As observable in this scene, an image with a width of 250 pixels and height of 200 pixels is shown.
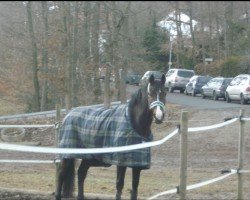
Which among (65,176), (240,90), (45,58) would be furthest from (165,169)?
(240,90)

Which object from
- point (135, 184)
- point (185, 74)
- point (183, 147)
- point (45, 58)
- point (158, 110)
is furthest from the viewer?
point (185, 74)

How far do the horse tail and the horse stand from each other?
0.6 inches

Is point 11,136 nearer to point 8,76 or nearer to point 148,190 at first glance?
point 8,76

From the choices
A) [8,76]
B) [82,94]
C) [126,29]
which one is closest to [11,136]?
[82,94]

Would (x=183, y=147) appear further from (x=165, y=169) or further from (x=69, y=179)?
(x=165, y=169)

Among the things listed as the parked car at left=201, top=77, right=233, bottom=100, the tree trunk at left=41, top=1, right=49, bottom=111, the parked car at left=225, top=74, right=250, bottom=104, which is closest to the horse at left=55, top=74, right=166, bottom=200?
the tree trunk at left=41, top=1, right=49, bottom=111

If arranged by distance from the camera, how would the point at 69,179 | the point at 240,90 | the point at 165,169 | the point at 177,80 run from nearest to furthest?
the point at 69,179, the point at 165,169, the point at 240,90, the point at 177,80

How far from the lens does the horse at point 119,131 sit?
370 inches

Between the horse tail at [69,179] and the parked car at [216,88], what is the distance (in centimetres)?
3334

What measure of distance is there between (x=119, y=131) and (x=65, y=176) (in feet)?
4.67

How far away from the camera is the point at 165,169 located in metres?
17.4

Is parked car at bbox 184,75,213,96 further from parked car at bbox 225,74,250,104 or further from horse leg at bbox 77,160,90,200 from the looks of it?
horse leg at bbox 77,160,90,200

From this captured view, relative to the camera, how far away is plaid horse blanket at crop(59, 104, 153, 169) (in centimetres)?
943

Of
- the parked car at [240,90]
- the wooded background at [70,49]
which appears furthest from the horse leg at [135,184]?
the parked car at [240,90]
